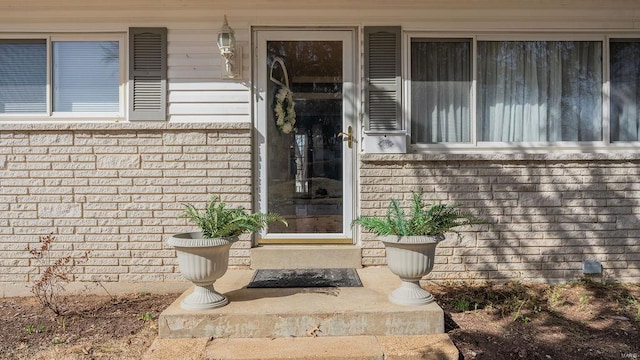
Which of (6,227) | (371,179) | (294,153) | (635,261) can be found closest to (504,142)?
(371,179)

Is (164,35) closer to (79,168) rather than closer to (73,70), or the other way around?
(73,70)

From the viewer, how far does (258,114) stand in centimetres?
425

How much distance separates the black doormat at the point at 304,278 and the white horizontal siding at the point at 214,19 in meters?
1.45

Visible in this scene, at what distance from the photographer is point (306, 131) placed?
438 cm

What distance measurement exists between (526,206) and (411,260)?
1.80 m

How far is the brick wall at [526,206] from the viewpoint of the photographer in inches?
166

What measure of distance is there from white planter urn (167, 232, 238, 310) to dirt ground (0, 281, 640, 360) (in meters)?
0.47

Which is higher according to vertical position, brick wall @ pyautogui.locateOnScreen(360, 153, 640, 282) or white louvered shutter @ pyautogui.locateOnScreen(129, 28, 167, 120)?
white louvered shutter @ pyautogui.locateOnScreen(129, 28, 167, 120)

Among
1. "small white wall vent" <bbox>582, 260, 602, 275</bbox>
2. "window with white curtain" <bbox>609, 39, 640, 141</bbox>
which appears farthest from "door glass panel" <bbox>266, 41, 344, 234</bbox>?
"window with white curtain" <bbox>609, 39, 640, 141</bbox>

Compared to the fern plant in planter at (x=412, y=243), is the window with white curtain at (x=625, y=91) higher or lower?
higher

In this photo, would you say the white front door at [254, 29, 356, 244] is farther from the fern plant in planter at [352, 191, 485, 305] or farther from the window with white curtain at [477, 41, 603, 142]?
the window with white curtain at [477, 41, 603, 142]

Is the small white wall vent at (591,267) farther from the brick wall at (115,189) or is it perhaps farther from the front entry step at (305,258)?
the brick wall at (115,189)

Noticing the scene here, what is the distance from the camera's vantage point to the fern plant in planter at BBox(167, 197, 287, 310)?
298 cm

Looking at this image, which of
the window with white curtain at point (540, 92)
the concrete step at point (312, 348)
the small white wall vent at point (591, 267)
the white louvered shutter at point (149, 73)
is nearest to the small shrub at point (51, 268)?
the white louvered shutter at point (149, 73)
